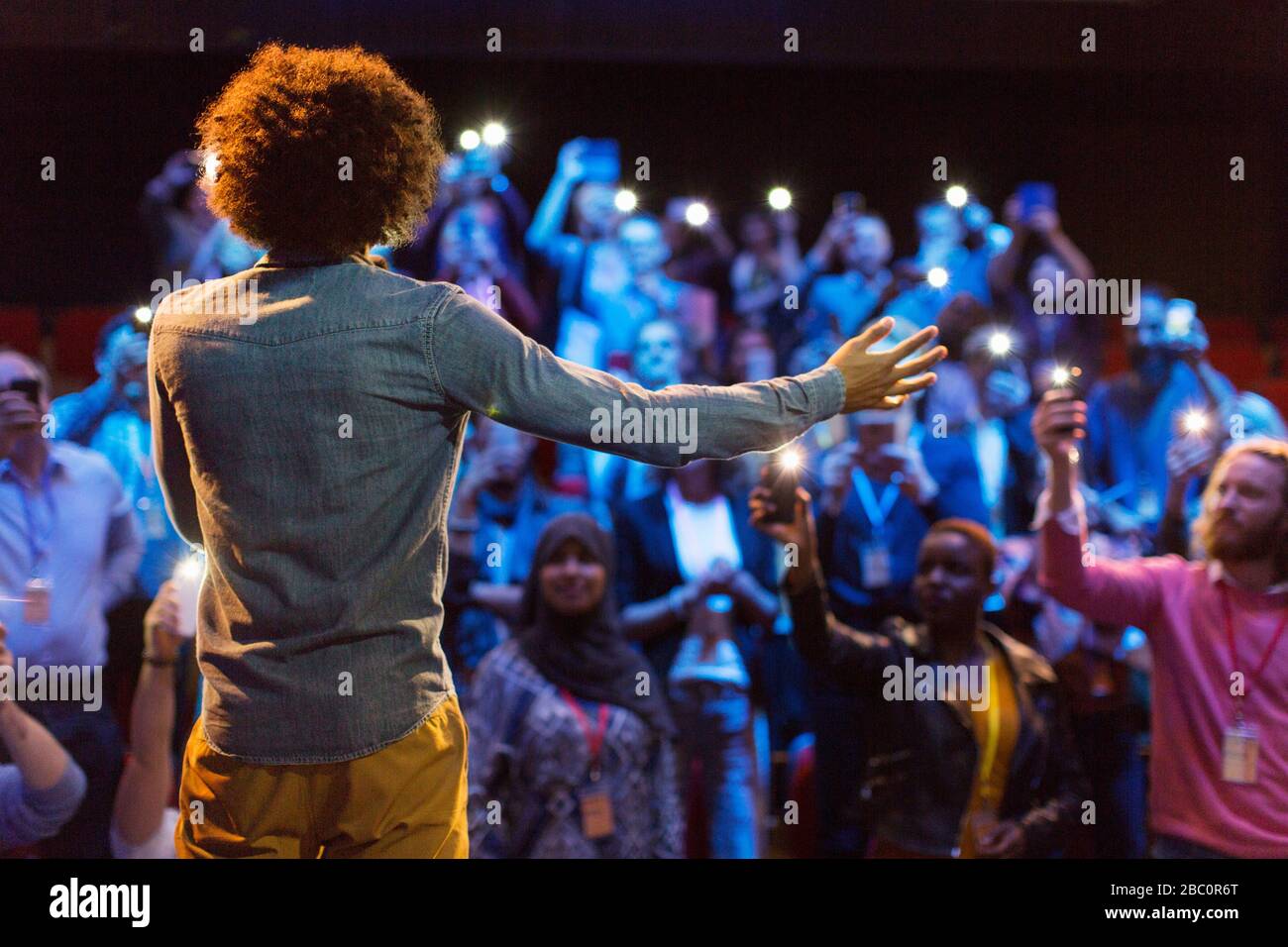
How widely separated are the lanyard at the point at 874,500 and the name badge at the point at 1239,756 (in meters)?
1.03

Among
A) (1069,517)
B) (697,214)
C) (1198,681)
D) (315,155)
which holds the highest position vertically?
(697,214)

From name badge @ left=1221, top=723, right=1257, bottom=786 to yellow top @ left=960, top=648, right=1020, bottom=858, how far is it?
488 mm

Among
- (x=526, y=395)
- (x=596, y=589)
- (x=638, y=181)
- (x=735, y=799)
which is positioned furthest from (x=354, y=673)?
(x=638, y=181)

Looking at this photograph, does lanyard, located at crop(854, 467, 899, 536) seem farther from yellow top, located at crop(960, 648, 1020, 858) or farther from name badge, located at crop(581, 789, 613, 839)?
name badge, located at crop(581, 789, 613, 839)

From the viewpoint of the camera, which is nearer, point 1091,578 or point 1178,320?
point 1091,578

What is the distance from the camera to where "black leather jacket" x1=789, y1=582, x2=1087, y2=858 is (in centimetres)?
288

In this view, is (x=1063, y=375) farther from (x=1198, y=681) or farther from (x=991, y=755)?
(x=991, y=755)

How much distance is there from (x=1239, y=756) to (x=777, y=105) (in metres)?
2.20

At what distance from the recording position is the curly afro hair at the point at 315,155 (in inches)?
52.2

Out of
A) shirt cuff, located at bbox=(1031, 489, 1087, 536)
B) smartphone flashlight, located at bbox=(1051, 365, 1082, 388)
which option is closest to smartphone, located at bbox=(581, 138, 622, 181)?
smartphone flashlight, located at bbox=(1051, 365, 1082, 388)

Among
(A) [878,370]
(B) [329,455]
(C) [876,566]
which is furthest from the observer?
(C) [876,566]

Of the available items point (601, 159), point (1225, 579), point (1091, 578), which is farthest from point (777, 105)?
point (1225, 579)

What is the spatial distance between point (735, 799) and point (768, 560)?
679 millimetres

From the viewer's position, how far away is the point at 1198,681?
9.05ft
